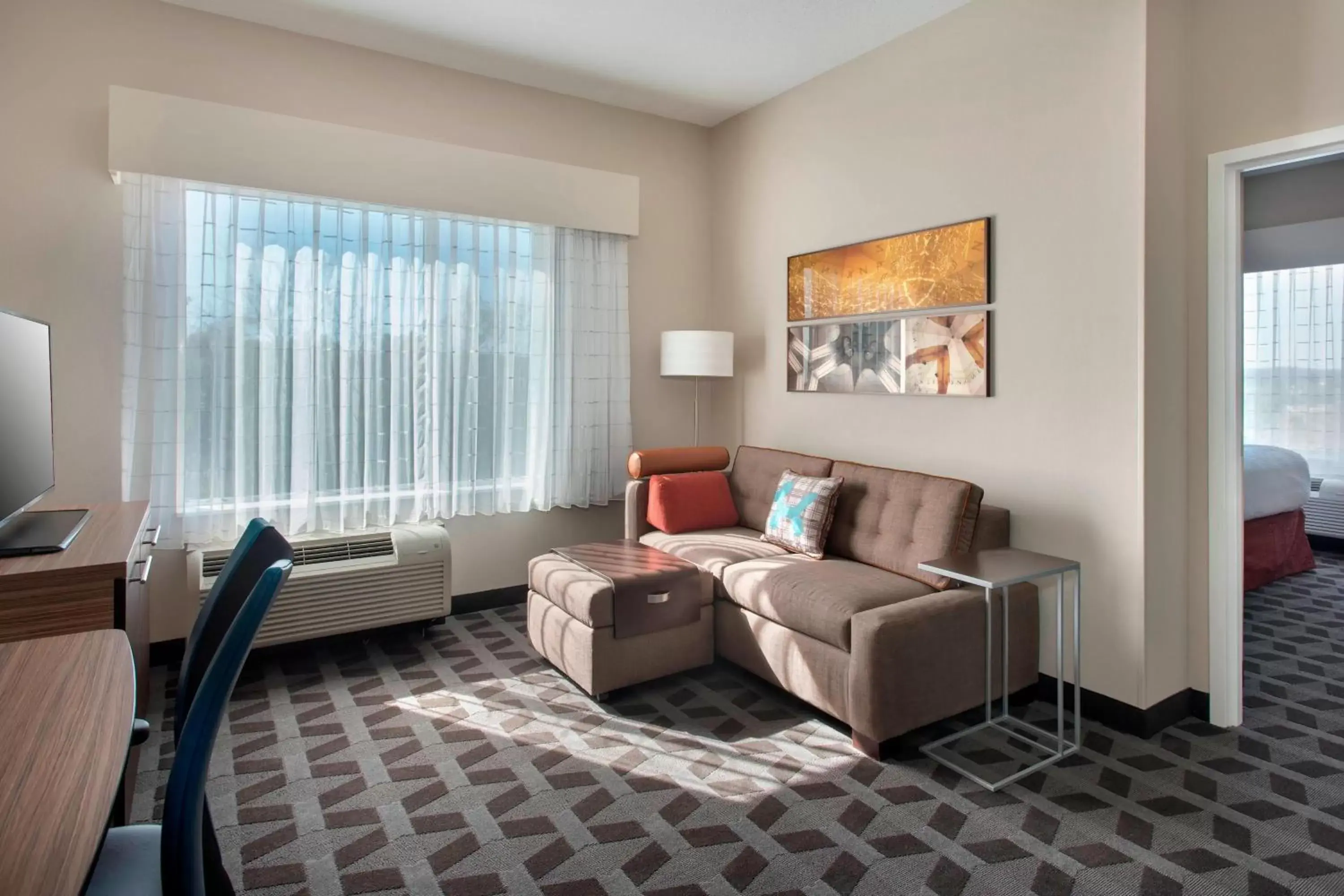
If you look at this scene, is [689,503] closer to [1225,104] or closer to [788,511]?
[788,511]

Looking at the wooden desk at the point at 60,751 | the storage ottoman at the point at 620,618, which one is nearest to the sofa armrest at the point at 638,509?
the storage ottoman at the point at 620,618

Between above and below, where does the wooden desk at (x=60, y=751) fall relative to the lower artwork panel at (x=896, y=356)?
below

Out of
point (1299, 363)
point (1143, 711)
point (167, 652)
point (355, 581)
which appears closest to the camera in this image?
point (1143, 711)

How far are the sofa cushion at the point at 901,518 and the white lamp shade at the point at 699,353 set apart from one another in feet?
3.51

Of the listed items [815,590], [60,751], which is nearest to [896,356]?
[815,590]

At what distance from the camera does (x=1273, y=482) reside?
15.5ft

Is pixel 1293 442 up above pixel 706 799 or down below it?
above

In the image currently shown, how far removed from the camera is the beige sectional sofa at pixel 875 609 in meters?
2.62

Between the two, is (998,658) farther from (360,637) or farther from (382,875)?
(360,637)

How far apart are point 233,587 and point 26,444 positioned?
139 cm

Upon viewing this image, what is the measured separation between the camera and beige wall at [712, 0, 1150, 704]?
2.82 meters

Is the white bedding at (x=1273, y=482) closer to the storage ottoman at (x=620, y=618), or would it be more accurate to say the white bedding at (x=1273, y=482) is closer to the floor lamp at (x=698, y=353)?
the floor lamp at (x=698, y=353)

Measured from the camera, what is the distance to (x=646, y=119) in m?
4.79

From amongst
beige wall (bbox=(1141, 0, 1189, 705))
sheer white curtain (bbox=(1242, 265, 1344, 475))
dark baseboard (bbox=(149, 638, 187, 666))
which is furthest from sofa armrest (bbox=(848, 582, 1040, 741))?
sheer white curtain (bbox=(1242, 265, 1344, 475))
